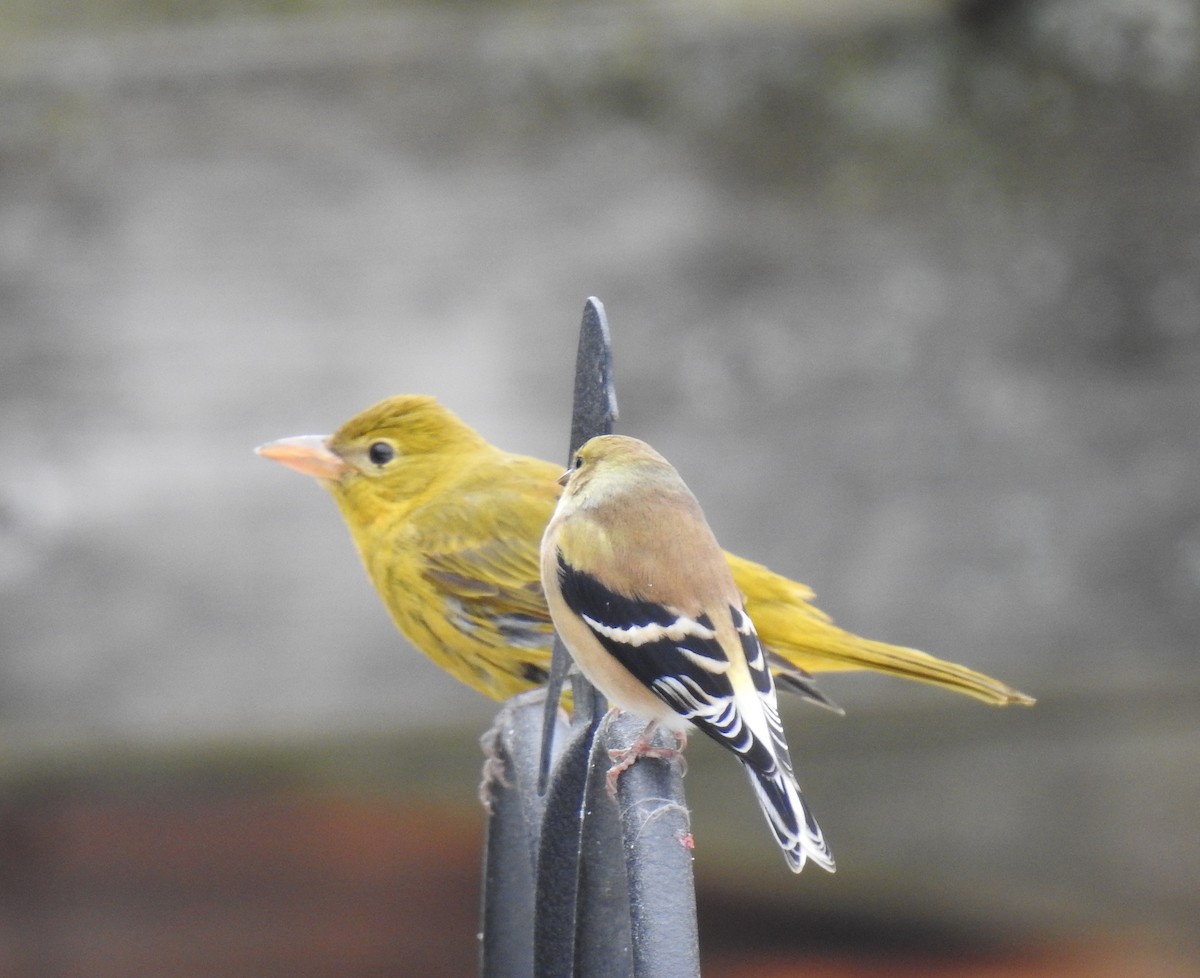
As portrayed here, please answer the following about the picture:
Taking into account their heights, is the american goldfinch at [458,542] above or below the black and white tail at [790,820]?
above

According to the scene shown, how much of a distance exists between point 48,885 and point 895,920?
7.18 ft

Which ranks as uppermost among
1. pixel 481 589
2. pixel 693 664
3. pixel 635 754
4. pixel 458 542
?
pixel 458 542

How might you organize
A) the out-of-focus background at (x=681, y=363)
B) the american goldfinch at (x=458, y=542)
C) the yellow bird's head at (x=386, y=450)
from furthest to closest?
the out-of-focus background at (x=681, y=363), the yellow bird's head at (x=386, y=450), the american goldfinch at (x=458, y=542)

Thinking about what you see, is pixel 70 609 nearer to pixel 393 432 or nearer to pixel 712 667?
pixel 393 432

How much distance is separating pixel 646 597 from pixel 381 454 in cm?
120

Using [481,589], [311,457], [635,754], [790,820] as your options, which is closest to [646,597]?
[635,754]

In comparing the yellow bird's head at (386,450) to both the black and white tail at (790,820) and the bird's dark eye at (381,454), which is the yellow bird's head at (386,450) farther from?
the black and white tail at (790,820)

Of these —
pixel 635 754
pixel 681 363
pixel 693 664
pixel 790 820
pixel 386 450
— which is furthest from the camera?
pixel 681 363

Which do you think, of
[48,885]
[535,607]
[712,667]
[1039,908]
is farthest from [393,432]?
[1039,908]

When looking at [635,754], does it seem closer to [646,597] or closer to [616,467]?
[646,597]

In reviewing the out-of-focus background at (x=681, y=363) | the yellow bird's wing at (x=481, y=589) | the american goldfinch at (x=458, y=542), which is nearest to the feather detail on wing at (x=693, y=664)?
the american goldfinch at (x=458, y=542)

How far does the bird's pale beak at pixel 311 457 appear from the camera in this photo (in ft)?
8.81

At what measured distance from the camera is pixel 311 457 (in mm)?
2758

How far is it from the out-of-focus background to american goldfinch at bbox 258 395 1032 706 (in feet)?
2.69
